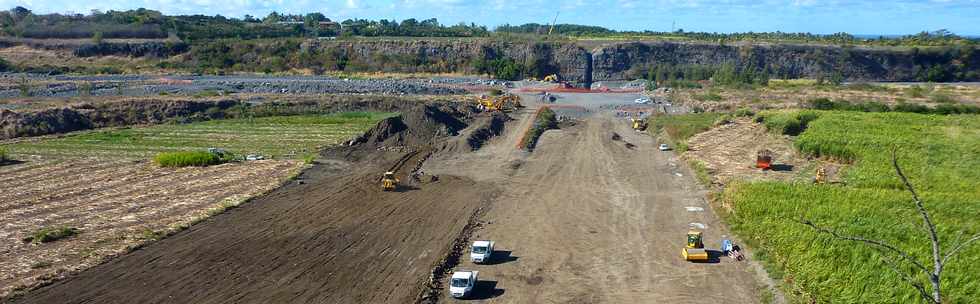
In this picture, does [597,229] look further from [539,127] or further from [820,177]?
[539,127]

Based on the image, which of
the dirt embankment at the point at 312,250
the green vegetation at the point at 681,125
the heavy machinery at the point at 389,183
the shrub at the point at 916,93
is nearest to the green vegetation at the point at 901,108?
the green vegetation at the point at 681,125

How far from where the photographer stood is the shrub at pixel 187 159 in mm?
43188

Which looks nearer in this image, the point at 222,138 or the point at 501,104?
the point at 222,138

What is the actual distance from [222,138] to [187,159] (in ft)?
35.5

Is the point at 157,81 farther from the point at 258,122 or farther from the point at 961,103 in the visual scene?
the point at 961,103

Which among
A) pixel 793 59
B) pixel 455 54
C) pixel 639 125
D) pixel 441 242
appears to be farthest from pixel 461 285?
pixel 793 59

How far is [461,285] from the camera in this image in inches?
918

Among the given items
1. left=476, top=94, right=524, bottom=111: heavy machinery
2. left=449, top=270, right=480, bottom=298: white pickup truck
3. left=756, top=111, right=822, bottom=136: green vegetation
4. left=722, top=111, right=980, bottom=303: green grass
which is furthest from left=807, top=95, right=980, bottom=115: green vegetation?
left=449, top=270, right=480, bottom=298: white pickup truck

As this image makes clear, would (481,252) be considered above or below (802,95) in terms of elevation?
below

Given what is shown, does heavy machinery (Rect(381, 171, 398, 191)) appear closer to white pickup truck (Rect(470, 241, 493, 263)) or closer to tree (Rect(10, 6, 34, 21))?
white pickup truck (Rect(470, 241, 493, 263))

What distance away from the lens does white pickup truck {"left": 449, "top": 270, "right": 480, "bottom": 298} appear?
23188mm

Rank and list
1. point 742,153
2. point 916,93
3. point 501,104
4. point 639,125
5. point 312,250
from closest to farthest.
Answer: point 312,250 < point 742,153 < point 639,125 < point 501,104 < point 916,93

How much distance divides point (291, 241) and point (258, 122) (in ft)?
116

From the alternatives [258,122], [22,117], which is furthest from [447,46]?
[22,117]
